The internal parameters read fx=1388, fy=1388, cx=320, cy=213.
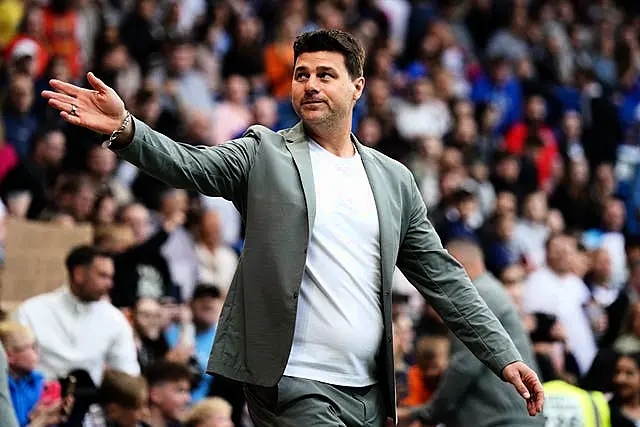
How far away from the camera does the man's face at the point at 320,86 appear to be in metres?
4.80

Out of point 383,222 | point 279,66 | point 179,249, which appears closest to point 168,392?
point 179,249

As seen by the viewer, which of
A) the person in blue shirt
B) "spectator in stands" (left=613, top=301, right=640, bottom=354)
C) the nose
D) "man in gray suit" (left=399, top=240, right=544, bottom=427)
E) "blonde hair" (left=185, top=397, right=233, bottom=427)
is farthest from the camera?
"spectator in stands" (left=613, top=301, right=640, bottom=354)

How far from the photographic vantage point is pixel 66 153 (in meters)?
10.9

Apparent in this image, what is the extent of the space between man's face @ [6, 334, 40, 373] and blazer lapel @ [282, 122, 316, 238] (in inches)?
99.3

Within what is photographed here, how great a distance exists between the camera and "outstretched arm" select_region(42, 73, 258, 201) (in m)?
4.23

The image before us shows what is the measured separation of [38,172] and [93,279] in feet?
8.51

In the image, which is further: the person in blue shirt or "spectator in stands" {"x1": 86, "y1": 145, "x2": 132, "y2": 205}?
"spectator in stands" {"x1": 86, "y1": 145, "x2": 132, "y2": 205}

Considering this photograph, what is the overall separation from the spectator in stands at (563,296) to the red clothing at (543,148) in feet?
9.22

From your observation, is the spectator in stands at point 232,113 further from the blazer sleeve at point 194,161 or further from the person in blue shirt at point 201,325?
the blazer sleeve at point 194,161

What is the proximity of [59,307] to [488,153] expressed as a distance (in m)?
7.55

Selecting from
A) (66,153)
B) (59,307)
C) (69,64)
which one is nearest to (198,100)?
(69,64)

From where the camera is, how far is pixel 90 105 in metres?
4.26

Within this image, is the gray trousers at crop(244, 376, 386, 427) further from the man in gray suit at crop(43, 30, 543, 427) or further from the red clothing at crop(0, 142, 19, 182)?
the red clothing at crop(0, 142, 19, 182)

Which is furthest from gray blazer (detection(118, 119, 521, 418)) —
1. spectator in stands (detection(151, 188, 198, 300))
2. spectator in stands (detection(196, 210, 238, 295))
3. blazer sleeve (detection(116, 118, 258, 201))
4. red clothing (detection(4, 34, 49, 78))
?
red clothing (detection(4, 34, 49, 78))
